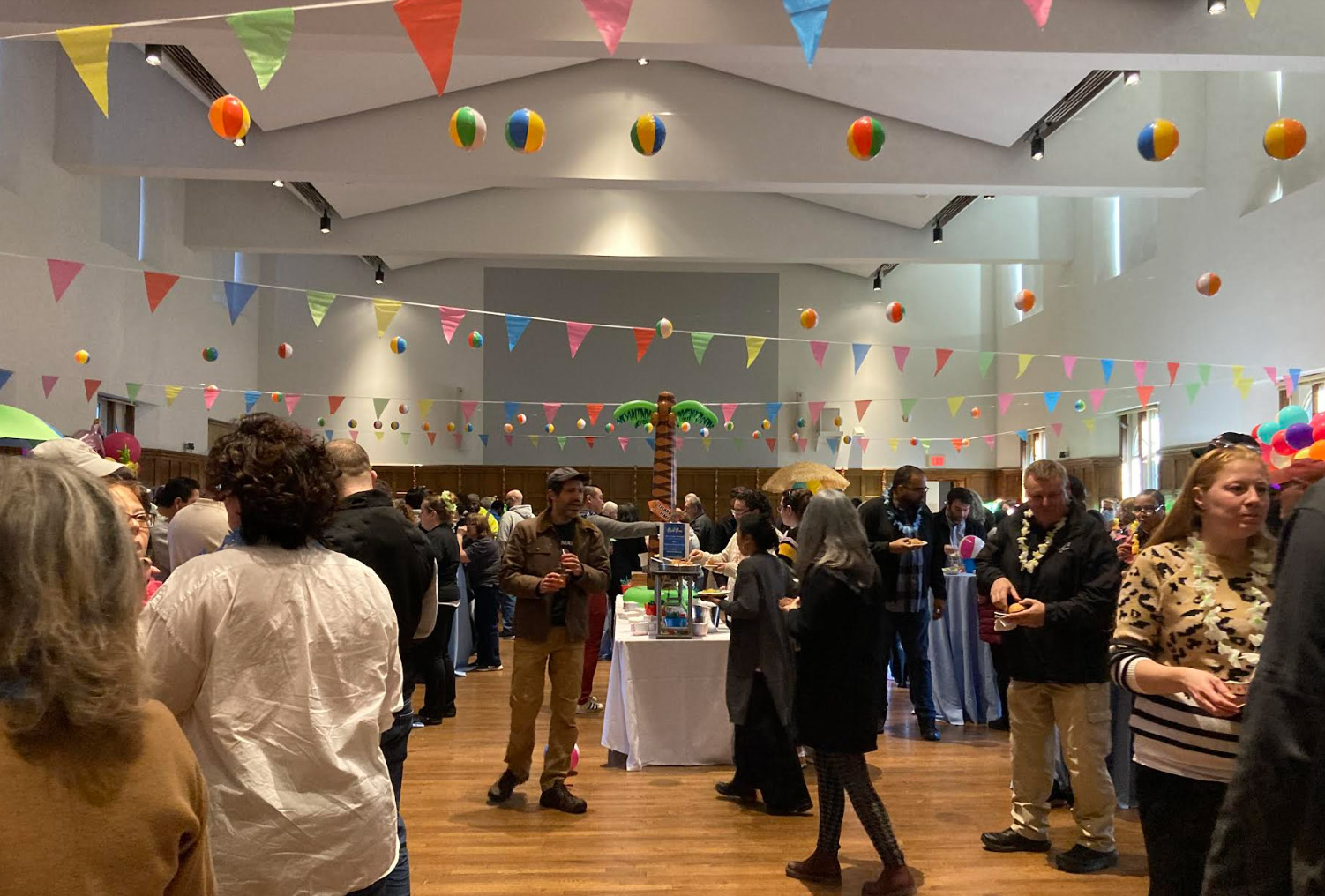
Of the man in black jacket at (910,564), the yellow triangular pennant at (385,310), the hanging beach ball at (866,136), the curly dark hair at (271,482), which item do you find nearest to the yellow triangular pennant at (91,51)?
the curly dark hair at (271,482)

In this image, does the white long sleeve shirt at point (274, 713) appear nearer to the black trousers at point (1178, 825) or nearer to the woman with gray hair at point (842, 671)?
the black trousers at point (1178, 825)

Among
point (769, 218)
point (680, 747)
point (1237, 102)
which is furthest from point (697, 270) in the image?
point (680, 747)

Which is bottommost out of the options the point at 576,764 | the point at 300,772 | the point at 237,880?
the point at 576,764

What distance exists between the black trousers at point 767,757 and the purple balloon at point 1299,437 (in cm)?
240

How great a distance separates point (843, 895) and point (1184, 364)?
31.6 ft

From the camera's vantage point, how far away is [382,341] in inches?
777

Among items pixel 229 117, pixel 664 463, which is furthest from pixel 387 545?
pixel 664 463

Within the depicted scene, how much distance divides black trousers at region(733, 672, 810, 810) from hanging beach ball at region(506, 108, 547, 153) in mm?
3167

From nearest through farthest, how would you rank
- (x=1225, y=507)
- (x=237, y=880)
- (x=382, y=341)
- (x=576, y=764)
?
(x=237, y=880)
(x=1225, y=507)
(x=576, y=764)
(x=382, y=341)

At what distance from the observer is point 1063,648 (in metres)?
3.99

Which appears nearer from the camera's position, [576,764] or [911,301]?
[576,764]

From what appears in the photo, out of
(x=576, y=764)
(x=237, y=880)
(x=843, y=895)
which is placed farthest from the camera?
(x=576, y=764)

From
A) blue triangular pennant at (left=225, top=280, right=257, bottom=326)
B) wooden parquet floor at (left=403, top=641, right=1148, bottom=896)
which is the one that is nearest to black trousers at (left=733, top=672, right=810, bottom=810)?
wooden parquet floor at (left=403, top=641, right=1148, bottom=896)

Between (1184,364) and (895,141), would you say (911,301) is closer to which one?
(1184,364)
